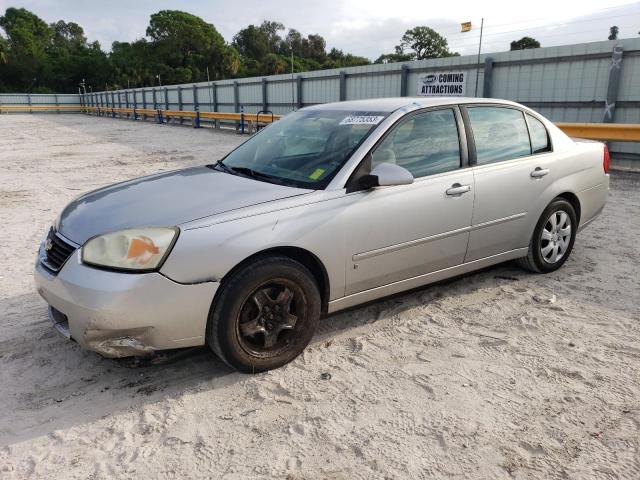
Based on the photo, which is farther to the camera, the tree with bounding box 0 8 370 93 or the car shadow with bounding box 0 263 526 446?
the tree with bounding box 0 8 370 93

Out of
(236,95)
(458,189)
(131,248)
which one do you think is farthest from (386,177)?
(236,95)

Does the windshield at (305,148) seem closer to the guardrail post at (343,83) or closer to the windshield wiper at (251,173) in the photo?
the windshield wiper at (251,173)

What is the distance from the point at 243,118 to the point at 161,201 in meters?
20.1

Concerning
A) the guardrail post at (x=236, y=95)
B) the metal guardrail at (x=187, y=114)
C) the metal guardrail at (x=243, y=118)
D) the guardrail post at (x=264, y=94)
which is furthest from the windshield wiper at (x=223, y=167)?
the guardrail post at (x=236, y=95)

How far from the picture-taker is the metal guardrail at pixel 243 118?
9.67 m

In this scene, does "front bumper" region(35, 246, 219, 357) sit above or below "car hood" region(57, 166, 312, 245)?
below

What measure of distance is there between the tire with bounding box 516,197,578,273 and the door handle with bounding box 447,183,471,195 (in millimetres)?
1023

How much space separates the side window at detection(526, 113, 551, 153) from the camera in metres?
4.48

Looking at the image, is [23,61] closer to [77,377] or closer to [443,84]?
[443,84]

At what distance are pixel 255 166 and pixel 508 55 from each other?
11.1 m

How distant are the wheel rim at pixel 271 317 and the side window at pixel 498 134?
6.22ft

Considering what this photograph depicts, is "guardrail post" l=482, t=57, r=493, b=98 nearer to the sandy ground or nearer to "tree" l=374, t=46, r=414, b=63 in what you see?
the sandy ground

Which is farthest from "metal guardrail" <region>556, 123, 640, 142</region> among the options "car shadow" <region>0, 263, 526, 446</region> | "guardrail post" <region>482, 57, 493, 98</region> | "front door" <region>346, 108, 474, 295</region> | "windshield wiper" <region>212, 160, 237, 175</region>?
"windshield wiper" <region>212, 160, 237, 175</region>

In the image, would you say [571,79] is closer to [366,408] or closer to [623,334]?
[623,334]
